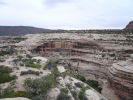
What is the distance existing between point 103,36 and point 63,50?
810 centimetres

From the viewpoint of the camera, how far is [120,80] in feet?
117

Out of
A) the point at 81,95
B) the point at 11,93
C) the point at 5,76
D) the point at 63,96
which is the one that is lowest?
the point at 81,95

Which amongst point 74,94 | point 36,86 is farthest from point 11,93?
point 74,94

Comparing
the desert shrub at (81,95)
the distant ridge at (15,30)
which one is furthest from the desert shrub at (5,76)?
the distant ridge at (15,30)

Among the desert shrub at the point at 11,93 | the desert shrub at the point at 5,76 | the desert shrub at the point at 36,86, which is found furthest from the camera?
the desert shrub at the point at 5,76

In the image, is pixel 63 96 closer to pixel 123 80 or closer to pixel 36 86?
pixel 36 86

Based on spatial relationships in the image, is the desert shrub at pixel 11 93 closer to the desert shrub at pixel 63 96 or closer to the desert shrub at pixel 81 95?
the desert shrub at pixel 63 96

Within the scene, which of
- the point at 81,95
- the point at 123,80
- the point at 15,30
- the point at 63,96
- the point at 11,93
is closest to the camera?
the point at 11,93

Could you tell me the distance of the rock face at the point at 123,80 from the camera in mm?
34406

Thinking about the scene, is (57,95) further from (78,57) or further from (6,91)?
(78,57)

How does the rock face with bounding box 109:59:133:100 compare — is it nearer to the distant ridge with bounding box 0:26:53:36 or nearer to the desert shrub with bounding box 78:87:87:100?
the desert shrub with bounding box 78:87:87:100

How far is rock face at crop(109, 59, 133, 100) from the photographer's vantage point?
34406mm

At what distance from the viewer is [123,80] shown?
116 ft

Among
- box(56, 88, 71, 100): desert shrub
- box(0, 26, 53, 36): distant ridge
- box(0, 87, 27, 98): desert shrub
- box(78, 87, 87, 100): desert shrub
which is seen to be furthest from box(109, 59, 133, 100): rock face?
box(0, 26, 53, 36): distant ridge
